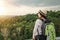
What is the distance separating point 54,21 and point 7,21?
51 centimetres

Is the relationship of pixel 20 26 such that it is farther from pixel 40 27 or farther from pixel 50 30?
pixel 50 30

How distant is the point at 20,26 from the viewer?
2.78 meters

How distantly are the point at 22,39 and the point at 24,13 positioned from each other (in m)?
0.29

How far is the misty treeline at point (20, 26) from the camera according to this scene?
2762 millimetres

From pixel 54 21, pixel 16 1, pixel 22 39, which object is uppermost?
pixel 16 1

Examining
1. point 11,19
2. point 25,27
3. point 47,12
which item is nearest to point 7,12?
point 11,19

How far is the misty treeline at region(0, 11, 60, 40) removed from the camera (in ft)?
9.06

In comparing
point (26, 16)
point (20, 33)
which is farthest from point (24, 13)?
point (20, 33)

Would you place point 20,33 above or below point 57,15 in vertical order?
below

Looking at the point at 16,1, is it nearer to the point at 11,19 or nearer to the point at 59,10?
the point at 11,19

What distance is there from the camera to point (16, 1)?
9.25ft

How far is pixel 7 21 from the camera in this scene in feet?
9.17

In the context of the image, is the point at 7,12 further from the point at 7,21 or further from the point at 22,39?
the point at 22,39

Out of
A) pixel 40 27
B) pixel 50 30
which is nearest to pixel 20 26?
pixel 40 27
